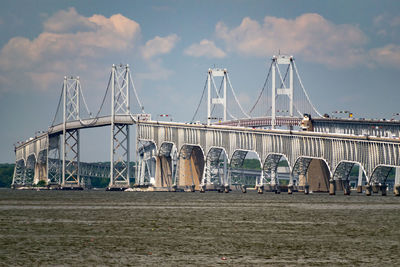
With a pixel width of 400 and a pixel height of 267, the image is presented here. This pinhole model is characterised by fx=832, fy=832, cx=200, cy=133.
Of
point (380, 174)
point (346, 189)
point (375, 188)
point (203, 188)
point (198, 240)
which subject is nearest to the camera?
point (198, 240)

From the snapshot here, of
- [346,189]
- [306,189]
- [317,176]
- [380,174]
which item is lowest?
[346,189]

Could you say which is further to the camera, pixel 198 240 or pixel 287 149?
pixel 287 149

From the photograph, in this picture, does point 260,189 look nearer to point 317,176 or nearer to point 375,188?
point 317,176

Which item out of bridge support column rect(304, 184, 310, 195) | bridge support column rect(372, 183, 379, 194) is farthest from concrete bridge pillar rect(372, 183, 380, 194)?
bridge support column rect(304, 184, 310, 195)

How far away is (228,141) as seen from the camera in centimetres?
18175

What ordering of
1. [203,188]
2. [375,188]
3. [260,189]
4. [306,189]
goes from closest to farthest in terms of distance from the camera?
[375,188], [306,189], [260,189], [203,188]

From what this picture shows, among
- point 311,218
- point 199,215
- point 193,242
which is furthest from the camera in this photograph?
point 199,215

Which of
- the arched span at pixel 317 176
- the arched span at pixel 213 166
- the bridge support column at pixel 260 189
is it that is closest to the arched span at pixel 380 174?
the arched span at pixel 317 176

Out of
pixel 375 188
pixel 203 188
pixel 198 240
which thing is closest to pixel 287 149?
pixel 375 188

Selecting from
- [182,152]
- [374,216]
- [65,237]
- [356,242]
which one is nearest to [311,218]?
[374,216]

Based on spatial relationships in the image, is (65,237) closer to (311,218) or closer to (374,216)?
(311,218)

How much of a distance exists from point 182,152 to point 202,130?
470 inches

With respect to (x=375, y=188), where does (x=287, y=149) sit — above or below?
above

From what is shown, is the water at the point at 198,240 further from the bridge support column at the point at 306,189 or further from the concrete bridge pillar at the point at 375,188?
the bridge support column at the point at 306,189
